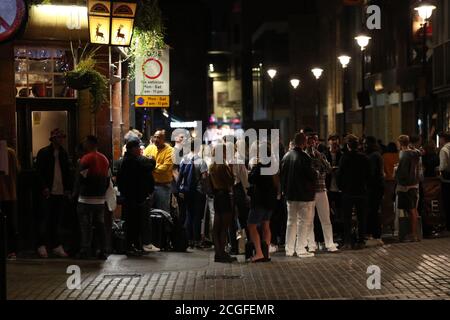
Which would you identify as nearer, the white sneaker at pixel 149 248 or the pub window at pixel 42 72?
the white sneaker at pixel 149 248

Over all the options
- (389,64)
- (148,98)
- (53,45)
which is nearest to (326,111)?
(389,64)

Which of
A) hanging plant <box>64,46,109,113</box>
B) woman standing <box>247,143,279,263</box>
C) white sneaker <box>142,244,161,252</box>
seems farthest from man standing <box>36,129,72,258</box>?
woman standing <box>247,143,279,263</box>

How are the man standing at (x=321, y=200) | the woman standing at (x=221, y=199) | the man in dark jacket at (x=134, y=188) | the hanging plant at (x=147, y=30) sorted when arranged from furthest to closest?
the hanging plant at (x=147, y=30) < the man standing at (x=321, y=200) < the man in dark jacket at (x=134, y=188) < the woman standing at (x=221, y=199)

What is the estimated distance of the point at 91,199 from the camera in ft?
44.9

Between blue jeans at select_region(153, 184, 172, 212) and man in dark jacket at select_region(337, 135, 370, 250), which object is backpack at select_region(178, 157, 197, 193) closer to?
blue jeans at select_region(153, 184, 172, 212)

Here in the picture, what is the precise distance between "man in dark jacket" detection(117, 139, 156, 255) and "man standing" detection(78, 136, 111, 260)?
78 centimetres

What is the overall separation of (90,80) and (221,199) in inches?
137

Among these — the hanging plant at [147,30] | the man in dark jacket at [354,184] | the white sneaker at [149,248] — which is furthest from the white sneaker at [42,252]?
the hanging plant at [147,30]

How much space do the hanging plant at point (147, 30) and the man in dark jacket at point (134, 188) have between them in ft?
12.8

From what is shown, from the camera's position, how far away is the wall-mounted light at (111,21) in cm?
1532

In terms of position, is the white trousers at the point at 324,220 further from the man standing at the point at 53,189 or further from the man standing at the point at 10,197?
the man standing at the point at 10,197

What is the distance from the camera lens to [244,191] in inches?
570

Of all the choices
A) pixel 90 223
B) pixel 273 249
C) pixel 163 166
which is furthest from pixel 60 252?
pixel 273 249

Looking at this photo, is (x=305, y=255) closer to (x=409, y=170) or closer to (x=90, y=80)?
(x=409, y=170)
